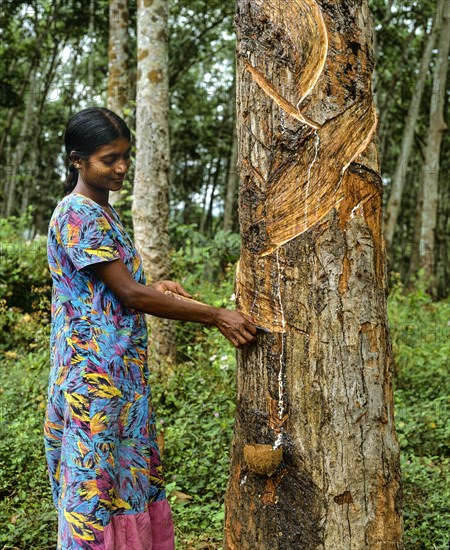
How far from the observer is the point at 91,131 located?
2.43 m

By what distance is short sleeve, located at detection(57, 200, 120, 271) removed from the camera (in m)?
2.34

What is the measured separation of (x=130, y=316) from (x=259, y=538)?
3.08ft

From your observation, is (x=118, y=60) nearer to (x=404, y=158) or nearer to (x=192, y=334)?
(x=192, y=334)

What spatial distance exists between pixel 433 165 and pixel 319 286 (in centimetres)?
1115

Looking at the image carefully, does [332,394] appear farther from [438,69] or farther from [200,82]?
[200,82]

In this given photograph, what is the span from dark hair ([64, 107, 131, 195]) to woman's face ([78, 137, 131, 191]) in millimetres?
21

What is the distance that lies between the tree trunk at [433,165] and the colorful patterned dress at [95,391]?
1012 centimetres

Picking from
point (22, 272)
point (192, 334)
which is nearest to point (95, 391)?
point (192, 334)

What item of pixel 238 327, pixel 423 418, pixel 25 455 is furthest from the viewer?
pixel 423 418

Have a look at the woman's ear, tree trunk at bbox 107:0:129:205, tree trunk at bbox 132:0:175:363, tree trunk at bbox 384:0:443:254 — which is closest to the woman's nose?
the woman's ear

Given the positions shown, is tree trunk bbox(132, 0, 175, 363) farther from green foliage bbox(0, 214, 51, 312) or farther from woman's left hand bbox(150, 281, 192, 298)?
woman's left hand bbox(150, 281, 192, 298)

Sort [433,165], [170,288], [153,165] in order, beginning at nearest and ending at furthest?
[170,288]
[153,165]
[433,165]

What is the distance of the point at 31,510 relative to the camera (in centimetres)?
357

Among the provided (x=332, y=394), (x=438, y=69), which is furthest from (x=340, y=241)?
(x=438, y=69)
